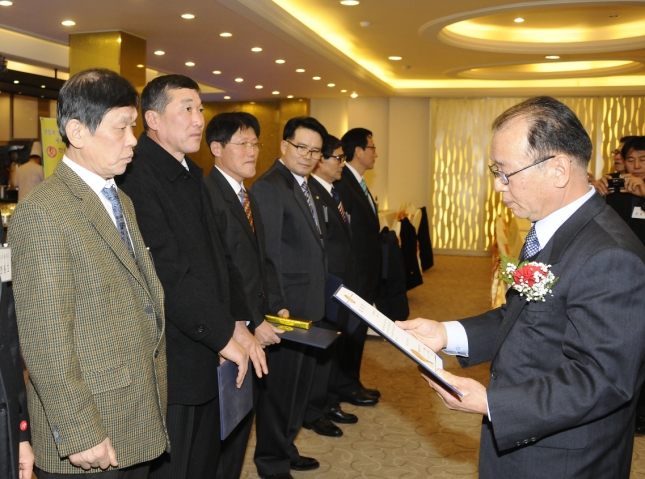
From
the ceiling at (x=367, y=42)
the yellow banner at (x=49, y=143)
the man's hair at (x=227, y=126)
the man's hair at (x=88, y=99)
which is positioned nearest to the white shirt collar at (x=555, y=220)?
the man's hair at (x=88, y=99)

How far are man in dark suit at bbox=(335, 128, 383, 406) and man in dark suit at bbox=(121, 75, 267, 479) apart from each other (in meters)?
2.28

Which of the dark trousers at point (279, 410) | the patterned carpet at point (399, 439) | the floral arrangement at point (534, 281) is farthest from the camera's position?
the patterned carpet at point (399, 439)

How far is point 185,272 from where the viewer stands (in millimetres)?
2277

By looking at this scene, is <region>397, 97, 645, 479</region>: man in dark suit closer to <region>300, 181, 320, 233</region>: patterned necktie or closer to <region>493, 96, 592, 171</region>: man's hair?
<region>493, 96, 592, 171</region>: man's hair

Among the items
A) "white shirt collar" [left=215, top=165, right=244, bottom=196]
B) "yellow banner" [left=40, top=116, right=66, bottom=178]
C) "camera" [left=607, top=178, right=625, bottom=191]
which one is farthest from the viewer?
"yellow banner" [left=40, top=116, right=66, bottom=178]

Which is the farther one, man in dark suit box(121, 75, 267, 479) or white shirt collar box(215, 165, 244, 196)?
white shirt collar box(215, 165, 244, 196)

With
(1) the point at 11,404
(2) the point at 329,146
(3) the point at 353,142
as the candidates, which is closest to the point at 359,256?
(2) the point at 329,146

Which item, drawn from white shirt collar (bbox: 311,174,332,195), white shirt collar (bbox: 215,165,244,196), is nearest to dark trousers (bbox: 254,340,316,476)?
white shirt collar (bbox: 215,165,244,196)

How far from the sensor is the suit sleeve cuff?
6.98 ft

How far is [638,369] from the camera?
156 centimetres

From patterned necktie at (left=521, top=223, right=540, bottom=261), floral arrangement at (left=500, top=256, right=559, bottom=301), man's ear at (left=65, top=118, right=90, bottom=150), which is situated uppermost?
man's ear at (left=65, top=118, right=90, bottom=150)

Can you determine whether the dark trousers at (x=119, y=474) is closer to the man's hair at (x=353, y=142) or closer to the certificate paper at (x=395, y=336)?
the certificate paper at (x=395, y=336)

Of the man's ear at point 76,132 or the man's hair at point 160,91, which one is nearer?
the man's ear at point 76,132

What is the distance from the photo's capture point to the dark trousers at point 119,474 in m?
1.78
